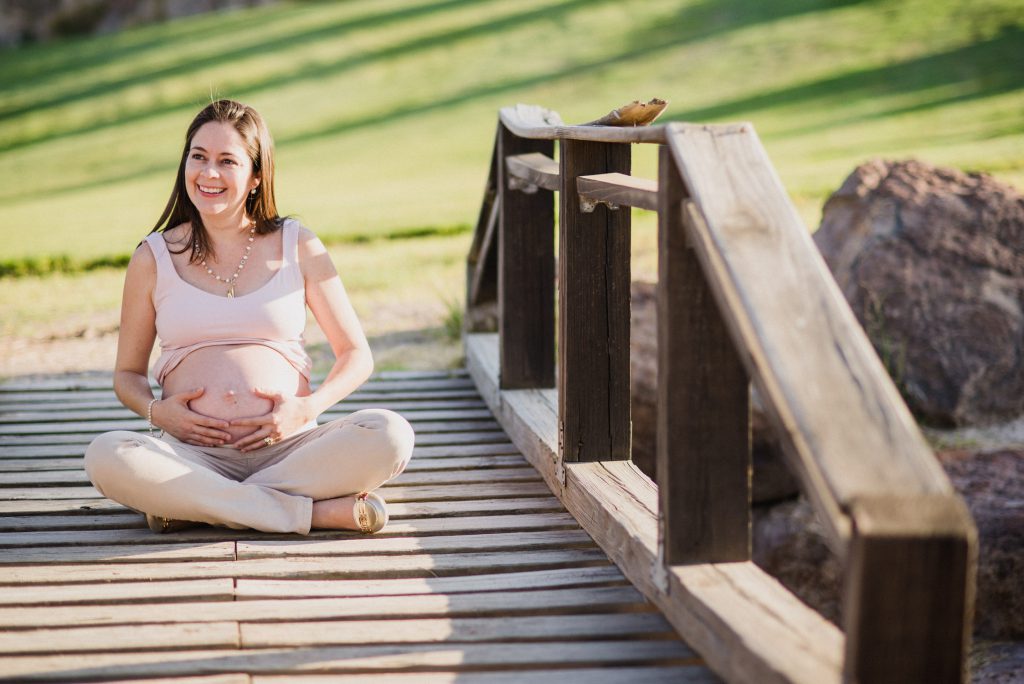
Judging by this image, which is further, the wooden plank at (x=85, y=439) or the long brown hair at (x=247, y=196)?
the wooden plank at (x=85, y=439)

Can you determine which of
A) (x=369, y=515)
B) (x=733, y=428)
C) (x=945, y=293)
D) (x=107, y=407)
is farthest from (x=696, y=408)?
(x=945, y=293)

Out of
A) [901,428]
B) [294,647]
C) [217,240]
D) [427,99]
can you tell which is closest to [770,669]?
[901,428]

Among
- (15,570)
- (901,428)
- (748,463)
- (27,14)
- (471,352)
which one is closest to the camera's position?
(901,428)

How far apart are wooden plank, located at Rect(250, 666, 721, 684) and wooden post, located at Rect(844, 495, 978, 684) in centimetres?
69

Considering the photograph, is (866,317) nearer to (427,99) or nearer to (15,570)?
(15,570)

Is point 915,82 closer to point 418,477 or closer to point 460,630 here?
point 418,477

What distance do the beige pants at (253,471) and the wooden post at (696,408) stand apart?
3.90 feet

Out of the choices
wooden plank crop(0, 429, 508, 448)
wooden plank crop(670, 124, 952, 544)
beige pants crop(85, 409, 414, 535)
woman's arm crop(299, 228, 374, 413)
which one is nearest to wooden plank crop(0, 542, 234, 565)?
beige pants crop(85, 409, 414, 535)

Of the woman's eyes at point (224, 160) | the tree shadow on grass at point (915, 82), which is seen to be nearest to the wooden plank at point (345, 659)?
the woman's eyes at point (224, 160)

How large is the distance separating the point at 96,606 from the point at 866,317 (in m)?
4.09

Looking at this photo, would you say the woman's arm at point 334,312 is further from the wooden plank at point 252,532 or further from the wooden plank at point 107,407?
the wooden plank at point 107,407

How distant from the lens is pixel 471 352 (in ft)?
19.2

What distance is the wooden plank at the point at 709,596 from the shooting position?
2.16m

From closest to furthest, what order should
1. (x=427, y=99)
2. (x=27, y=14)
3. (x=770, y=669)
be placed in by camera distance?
(x=770, y=669) < (x=427, y=99) < (x=27, y=14)
